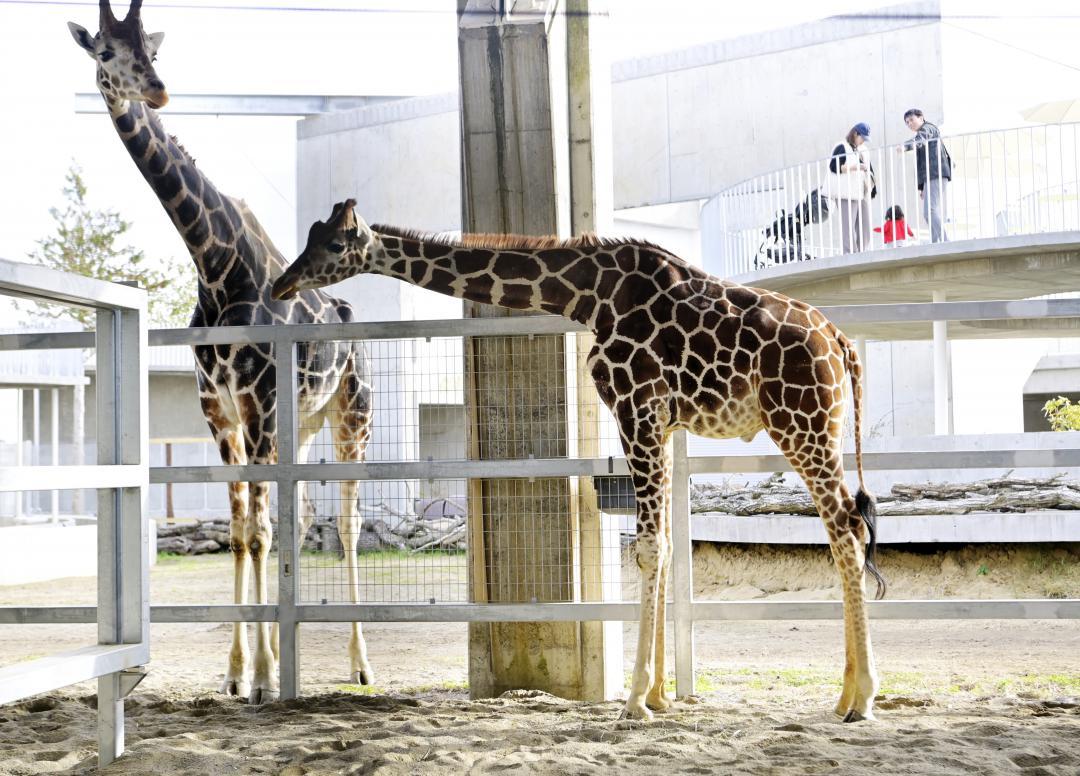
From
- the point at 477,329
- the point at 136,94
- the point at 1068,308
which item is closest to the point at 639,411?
the point at 477,329

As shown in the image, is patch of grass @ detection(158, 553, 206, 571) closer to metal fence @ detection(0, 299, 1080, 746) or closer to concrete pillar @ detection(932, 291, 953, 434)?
concrete pillar @ detection(932, 291, 953, 434)

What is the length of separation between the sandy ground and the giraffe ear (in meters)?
3.28

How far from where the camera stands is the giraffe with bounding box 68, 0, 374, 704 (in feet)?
17.4

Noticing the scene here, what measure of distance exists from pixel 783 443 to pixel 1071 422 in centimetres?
1039

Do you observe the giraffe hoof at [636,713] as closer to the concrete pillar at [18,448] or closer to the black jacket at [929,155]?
the black jacket at [929,155]

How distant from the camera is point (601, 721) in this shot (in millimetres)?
4195

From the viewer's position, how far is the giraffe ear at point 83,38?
5602 millimetres

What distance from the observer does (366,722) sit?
4211mm

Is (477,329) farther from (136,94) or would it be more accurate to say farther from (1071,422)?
(1071,422)

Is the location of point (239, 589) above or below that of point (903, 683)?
above

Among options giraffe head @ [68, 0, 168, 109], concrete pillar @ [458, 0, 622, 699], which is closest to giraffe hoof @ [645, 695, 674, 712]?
concrete pillar @ [458, 0, 622, 699]

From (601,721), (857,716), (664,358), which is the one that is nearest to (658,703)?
(601,721)

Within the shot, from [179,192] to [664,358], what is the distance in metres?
2.79

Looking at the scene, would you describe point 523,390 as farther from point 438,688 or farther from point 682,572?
point 438,688
